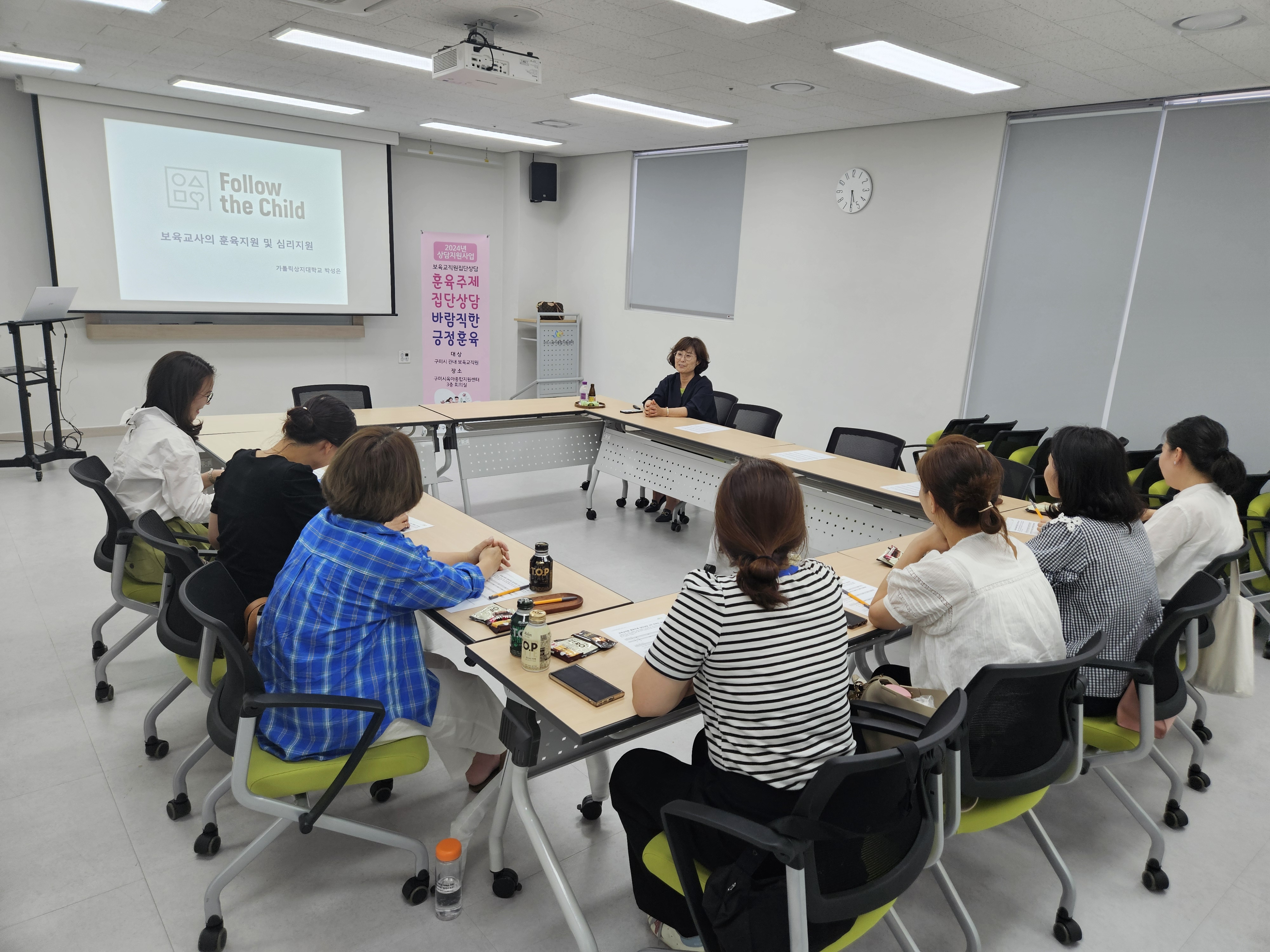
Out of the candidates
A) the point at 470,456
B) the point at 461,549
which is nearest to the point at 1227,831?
the point at 461,549

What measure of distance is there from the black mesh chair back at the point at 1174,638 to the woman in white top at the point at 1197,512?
24.7 inches

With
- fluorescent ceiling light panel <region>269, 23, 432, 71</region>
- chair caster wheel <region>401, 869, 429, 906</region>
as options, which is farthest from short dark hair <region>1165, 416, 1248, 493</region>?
fluorescent ceiling light panel <region>269, 23, 432, 71</region>

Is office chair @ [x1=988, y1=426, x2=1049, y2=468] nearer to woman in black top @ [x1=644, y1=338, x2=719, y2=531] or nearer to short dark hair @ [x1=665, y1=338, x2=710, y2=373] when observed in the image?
woman in black top @ [x1=644, y1=338, x2=719, y2=531]

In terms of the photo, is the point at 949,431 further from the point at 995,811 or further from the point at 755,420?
the point at 995,811

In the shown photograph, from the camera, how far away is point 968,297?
598 centimetres

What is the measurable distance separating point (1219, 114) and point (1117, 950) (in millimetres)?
4804

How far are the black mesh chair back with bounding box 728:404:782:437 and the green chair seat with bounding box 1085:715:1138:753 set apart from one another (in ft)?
10.6

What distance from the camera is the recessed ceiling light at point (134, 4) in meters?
4.05

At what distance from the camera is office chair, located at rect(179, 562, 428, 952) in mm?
1861

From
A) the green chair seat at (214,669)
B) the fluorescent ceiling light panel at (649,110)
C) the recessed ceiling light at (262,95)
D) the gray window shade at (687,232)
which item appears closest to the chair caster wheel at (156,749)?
the green chair seat at (214,669)

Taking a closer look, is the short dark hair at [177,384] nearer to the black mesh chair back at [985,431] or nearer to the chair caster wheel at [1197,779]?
the chair caster wheel at [1197,779]

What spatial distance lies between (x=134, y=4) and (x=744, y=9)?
3.14 m

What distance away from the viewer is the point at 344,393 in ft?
18.2

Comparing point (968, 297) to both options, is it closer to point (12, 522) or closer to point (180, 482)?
point (180, 482)
